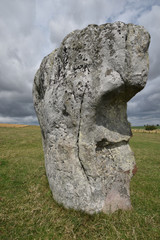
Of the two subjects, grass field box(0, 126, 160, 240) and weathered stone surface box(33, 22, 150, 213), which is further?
weathered stone surface box(33, 22, 150, 213)

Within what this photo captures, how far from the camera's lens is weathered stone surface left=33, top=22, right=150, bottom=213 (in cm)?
374

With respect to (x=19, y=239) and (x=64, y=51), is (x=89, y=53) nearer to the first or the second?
(x=64, y=51)

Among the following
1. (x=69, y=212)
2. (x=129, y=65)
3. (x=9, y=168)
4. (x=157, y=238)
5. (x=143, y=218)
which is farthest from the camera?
(x=9, y=168)

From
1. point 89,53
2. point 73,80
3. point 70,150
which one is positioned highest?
point 89,53

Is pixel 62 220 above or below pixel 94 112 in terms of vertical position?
below

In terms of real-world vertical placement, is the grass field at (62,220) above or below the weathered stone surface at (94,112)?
below

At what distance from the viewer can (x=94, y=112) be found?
397 cm

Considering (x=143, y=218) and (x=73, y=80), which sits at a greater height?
(x=73, y=80)

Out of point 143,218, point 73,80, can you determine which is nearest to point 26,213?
point 143,218

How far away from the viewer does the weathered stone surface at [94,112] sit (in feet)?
12.3

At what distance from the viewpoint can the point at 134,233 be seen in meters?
3.39

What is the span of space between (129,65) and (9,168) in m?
7.66

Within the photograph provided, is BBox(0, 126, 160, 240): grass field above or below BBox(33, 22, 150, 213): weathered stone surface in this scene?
below

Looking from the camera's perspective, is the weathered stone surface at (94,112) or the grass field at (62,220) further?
the weathered stone surface at (94,112)
